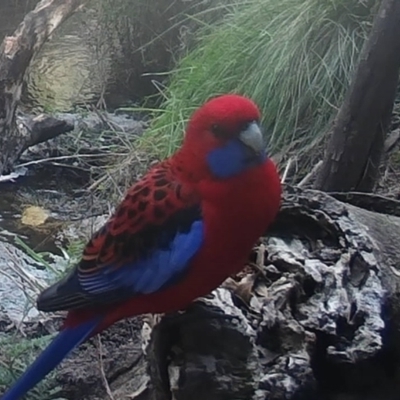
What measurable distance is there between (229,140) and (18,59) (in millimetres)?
1225

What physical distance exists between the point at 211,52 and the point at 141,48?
555 mm

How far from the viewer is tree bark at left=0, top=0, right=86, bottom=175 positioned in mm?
1915

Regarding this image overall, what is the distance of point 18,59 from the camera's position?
75.7 inches

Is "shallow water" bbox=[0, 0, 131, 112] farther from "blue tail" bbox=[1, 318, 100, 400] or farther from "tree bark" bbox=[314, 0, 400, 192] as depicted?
A: "blue tail" bbox=[1, 318, 100, 400]

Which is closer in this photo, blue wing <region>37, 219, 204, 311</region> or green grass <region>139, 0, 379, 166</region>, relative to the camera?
blue wing <region>37, 219, 204, 311</region>

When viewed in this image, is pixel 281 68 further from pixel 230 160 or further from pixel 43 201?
pixel 230 160

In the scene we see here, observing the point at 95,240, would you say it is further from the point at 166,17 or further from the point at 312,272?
the point at 166,17

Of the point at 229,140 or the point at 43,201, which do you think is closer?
the point at 229,140

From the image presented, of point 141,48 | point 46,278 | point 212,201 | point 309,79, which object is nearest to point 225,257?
point 212,201

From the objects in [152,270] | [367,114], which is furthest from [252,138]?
[367,114]

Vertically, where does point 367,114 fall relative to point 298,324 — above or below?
above

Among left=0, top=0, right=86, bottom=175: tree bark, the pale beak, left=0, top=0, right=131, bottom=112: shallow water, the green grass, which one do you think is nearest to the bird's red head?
the pale beak

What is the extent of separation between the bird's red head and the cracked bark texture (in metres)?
0.15

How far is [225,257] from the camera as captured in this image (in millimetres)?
814
